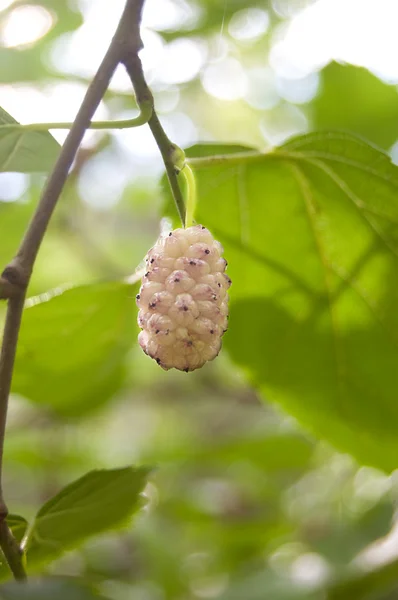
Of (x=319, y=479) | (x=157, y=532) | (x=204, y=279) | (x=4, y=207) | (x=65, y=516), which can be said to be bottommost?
(x=65, y=516)

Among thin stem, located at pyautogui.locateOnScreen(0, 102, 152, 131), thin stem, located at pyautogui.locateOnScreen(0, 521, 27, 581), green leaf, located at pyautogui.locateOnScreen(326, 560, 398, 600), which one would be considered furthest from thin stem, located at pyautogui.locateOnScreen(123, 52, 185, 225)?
green leaf, located at pyautogui.locateOnScreen(326, 560, 398, 600)

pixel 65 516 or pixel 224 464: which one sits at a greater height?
pixel 224 464

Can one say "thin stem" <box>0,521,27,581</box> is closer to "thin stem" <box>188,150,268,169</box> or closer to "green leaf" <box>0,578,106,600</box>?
"green leaf" <box>0,578,106,600</box>

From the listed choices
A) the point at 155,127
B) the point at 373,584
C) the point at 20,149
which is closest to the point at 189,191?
the point at 155,127

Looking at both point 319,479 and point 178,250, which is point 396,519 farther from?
point 178,250

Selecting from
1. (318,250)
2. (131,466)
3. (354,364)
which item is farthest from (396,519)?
(131,466)

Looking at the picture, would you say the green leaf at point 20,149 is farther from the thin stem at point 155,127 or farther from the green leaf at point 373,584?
the green leaf at point 373,584

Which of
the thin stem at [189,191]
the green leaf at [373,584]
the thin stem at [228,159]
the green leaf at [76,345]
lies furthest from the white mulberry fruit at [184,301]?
the green leaf at [373,584]
